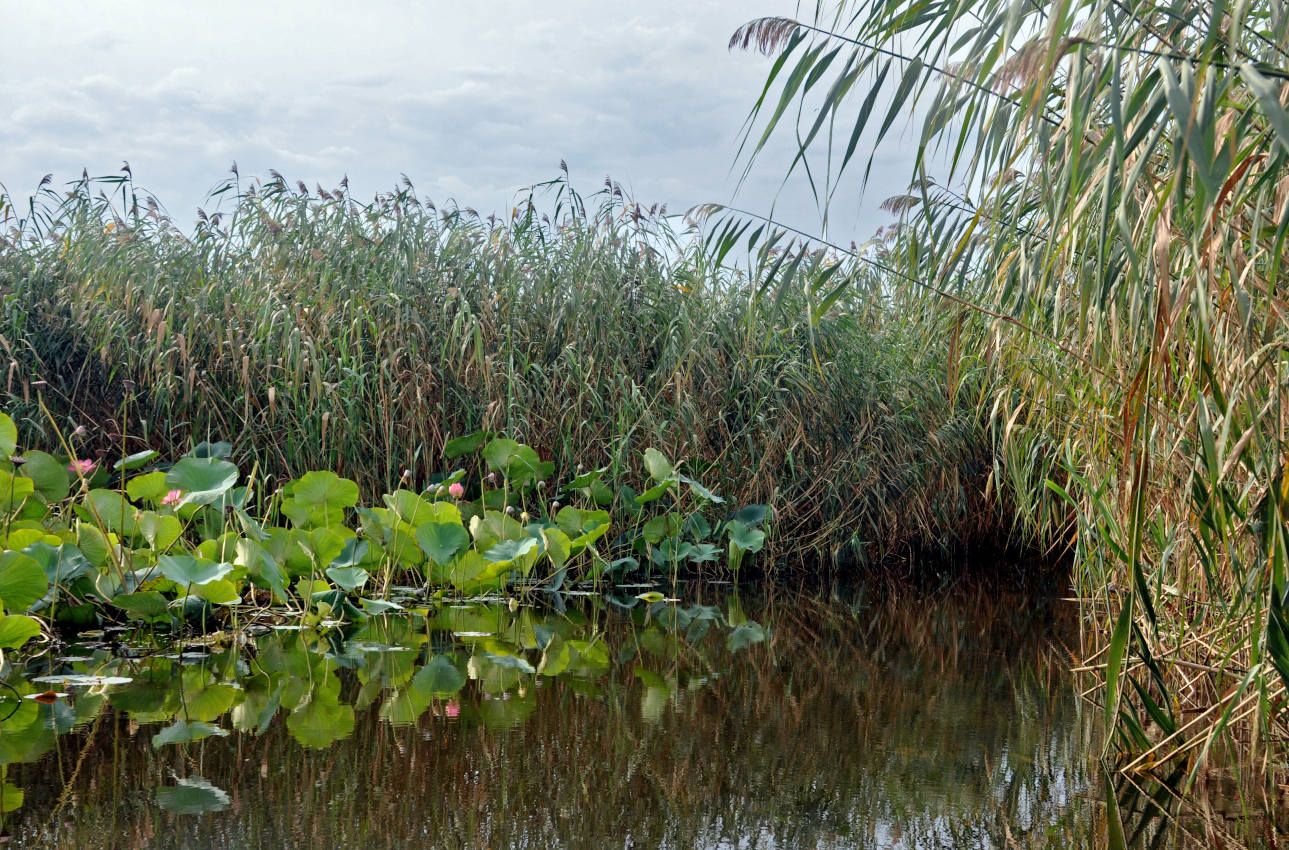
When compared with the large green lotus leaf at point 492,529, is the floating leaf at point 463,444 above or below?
above

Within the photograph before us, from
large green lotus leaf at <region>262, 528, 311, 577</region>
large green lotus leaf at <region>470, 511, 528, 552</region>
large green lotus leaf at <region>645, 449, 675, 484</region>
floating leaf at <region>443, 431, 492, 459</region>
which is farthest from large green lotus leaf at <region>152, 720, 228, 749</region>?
large green lotus leaf at <region>645, 449, 675, 484</region>

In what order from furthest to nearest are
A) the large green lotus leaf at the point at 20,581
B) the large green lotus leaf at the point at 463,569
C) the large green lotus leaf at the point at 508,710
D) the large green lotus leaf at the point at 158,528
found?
the large green lotus leaf at the point at 463,569
the large green lotus leaf at the point at 158,528
the large green lotus leaf at the point at 20,581
the large green lotus leaf at the point at 508,710

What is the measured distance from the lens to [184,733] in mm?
2211

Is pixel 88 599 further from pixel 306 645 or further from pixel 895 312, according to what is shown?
pixel 895 312

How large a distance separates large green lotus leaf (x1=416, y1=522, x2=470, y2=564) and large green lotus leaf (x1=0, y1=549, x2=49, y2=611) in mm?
1326

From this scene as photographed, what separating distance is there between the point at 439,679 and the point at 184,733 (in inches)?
28.4

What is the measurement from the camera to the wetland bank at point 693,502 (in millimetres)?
1667

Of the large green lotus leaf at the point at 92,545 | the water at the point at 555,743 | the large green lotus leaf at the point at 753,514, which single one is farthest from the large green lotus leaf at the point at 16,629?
the large green lotus leaf at the point at 753,514

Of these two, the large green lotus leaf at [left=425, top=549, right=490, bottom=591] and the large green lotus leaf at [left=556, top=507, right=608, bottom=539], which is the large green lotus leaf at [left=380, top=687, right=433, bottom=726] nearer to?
the large green lotus leaf at [left=425, top=549, right=490, bottom=591]

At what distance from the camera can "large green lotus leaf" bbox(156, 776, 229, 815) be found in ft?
5.80

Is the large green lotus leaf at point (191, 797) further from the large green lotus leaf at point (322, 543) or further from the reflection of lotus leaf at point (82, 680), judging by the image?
the large green lotus leaf at point (322, 543)

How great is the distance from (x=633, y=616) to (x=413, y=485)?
1.36 metres

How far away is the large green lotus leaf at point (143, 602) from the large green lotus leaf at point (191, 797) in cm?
143

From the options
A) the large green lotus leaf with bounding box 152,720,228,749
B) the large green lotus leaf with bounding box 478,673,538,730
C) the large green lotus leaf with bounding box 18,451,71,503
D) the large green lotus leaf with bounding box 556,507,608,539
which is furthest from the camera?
the large green lotus leaf with bounding box 556,507,608,539
